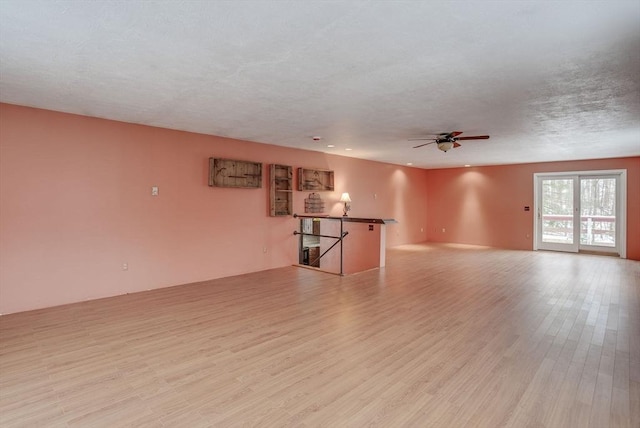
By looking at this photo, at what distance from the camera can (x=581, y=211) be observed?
8.99 m

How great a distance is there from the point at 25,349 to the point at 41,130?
268 cm

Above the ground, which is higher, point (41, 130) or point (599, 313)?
point (41, 130)

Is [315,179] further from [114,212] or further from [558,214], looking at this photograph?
[558,214]

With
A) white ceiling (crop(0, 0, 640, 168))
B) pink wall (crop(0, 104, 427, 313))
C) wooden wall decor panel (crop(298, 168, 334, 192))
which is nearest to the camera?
white ceiling (crop(0, 0, 640, 168))

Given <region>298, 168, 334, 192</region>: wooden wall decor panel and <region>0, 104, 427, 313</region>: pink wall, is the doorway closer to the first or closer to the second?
<region>298, 168, 334, 192</region>: wooden wall decor panel

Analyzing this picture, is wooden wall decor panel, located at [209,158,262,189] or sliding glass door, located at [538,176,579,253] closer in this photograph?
wooden wall decor panel, located at [209,158,262,189]

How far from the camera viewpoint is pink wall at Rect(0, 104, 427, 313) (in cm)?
420

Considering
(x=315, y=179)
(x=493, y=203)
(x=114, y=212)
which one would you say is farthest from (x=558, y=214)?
(x=114, y=212)

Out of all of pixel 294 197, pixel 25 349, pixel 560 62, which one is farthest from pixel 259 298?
pixel 560 62

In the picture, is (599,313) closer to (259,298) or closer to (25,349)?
(259,298)

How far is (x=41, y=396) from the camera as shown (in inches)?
94.0

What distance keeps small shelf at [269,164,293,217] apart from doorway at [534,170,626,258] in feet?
23.1

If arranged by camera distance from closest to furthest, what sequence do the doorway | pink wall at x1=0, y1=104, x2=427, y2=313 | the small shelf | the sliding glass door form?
1. pink wall at x1=0, y1=104, x2=427, y2=313
2. the small shelf
3. the doorway
4. the sliding glass door

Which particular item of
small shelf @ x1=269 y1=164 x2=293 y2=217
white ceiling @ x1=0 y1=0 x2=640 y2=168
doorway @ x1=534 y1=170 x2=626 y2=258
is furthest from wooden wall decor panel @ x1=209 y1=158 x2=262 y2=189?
doorway @ x1=534 y1=170 x2=626 y2=258
